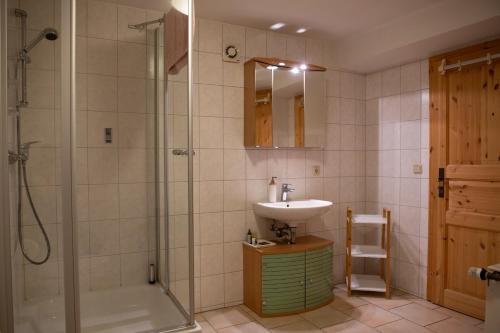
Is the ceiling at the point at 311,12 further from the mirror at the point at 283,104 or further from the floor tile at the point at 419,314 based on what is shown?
the floor tile at the point at 419,314

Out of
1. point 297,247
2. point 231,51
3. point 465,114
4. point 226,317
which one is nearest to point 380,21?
point 465,114

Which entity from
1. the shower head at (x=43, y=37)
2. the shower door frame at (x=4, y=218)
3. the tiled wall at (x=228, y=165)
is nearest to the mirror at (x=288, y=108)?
the tiled wall at (x=228, y=165)

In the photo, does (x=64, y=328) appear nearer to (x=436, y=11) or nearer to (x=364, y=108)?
(x=436, y=11)

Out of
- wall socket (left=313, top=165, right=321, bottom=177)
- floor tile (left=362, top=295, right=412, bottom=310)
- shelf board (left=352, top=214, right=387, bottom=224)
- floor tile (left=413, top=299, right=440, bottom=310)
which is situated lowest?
floor tile (left=413, top=299, right=440, bottom=310)

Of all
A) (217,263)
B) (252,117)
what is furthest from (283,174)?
(217,263)

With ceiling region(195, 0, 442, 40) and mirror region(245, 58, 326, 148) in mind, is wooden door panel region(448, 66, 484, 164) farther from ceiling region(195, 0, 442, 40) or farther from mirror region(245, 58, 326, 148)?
mirror region(245, 58, 326, 148)

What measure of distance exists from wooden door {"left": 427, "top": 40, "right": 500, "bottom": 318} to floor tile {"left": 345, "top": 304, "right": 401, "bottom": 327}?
55 cm

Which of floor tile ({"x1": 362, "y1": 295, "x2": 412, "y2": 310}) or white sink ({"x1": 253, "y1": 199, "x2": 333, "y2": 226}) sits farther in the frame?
floor tile ({"x1": 362, "y1": 295, "x2": 412, "y2": 310})

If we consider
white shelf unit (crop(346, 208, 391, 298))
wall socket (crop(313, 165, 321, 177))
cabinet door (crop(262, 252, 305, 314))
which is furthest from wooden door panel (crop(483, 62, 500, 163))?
cabinet door (crop(262, 252, 305, 314))

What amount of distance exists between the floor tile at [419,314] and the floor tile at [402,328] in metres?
0.07

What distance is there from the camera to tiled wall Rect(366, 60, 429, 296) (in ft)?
10.6

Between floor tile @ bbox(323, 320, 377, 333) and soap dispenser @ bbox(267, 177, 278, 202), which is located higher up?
soap dispenser @ bbox(267, 177, 278, 202)

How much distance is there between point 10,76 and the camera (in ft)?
5.46

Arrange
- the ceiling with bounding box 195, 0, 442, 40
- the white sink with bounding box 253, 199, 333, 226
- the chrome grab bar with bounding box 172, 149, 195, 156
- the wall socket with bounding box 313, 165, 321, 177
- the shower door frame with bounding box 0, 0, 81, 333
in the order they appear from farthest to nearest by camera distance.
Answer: the wall socket with bounding box 313, 165, 321, 177, the white sink with bounding box 253, 199, 333, 226, the ceiling with bounding box 195, 0, 442, 40, the chrome grab bar with bounding box 172, 149, 195, 156, the shower door frame with bounding box 0, 0, 81, 333
